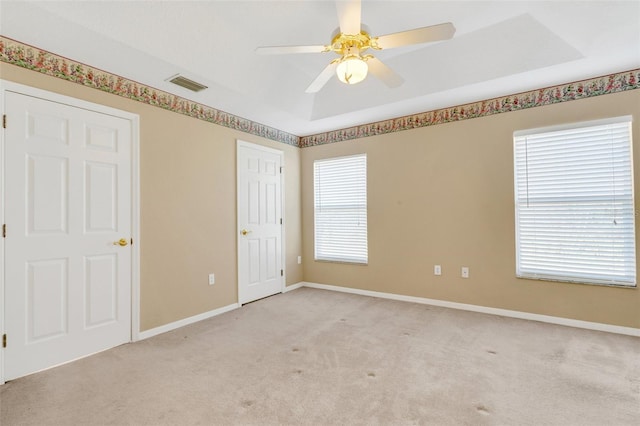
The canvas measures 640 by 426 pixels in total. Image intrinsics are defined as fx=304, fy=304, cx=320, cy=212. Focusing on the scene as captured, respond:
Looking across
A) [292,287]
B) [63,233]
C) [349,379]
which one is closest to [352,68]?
[349,379]

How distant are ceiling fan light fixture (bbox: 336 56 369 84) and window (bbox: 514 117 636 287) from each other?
2.39m

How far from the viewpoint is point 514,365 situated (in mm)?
2373

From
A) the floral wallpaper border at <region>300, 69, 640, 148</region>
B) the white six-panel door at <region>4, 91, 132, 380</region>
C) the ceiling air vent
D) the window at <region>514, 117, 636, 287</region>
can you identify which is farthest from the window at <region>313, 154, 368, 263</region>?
the white six-panel door at <region>4, 91, 132, 380</region>

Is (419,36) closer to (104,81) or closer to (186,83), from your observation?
(186,83)

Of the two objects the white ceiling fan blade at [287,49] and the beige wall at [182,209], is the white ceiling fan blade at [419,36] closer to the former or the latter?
the white ceiling fan blade at [287,49]

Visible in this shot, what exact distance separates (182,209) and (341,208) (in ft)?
7.68

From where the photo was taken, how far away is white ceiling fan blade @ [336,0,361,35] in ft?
5.71

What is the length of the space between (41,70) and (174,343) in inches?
99.4

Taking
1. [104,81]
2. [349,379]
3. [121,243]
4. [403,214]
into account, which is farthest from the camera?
[403,214]

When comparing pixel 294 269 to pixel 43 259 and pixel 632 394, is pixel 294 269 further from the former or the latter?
pixel 632 394

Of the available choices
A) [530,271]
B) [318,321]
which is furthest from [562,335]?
[318,321]

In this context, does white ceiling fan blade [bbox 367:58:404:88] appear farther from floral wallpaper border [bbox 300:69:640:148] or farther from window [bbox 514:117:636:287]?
window [bbox 514:117:636:287]

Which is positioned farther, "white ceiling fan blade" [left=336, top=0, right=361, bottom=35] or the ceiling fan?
the ceiling fan

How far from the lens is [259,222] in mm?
4348
